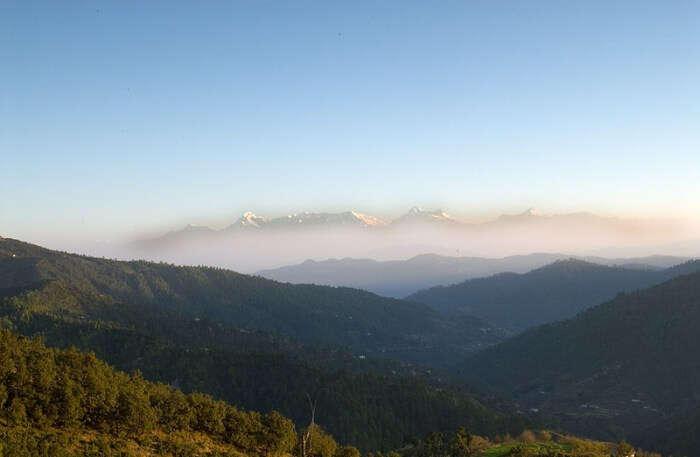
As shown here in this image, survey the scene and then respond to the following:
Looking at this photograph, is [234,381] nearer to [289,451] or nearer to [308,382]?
[308,382]

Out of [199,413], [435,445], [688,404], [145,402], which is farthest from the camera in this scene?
[688,404]

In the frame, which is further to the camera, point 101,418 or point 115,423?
point 101,418

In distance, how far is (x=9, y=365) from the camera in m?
56.9

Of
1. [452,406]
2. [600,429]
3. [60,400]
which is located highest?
[60,400]

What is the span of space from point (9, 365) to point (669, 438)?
144933 millimetres

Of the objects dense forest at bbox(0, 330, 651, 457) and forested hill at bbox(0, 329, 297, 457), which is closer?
forested hill at bbox(0, 329, 297, 457)

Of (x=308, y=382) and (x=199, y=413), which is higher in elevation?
(x=199, y=413)

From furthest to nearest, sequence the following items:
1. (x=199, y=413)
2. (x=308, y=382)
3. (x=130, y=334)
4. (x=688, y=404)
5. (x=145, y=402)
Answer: (x=130, y=334), (x=688, y=404), (x=308, y=382), (x=199, y=413), (x=145, y=402)

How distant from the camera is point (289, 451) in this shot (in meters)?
63.3

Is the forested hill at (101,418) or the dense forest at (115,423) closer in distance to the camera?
the forested hill at (101,418)

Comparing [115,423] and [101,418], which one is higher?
[101,418]

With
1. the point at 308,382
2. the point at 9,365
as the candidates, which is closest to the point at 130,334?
the point at 308,382

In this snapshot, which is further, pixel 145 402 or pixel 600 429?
pixel 600 429

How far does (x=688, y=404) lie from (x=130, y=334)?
201201mm
